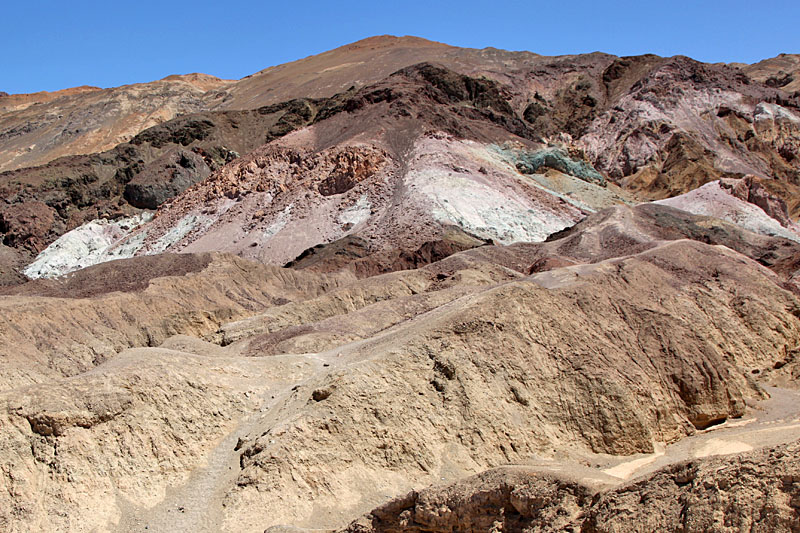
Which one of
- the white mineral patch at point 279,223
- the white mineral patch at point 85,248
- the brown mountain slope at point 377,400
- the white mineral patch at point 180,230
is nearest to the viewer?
the brown mountain slope at point 377,400

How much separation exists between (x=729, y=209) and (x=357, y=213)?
23.7m

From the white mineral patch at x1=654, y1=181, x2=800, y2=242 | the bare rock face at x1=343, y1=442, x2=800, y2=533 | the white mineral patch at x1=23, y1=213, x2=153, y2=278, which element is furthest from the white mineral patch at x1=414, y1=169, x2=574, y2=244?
the bare rock face at x1=343, y1=442, x2=800, y2=533

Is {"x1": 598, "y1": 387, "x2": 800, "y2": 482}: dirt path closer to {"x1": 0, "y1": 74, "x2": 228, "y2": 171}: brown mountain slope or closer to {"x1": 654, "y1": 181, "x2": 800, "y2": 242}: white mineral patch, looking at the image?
{"x1": 654, "y1": 181, "x2": 800, "y2": 242}: white mineral patch

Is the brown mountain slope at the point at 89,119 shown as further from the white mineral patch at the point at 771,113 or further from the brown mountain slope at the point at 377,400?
the brown mountain slope at the point at 377,400

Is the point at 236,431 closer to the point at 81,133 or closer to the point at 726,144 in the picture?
the point at 726,144

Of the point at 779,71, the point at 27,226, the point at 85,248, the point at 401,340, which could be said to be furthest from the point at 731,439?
the point at 779,71

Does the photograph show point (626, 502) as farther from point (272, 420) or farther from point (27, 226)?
point (27, 226)

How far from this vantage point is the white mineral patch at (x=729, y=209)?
48.2m

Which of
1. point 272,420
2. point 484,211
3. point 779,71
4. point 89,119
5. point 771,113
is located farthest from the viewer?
point 779,71

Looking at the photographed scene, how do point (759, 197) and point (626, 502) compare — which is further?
point (759, 197)

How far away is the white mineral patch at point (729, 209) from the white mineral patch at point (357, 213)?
20528mm

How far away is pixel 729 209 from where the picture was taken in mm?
50250

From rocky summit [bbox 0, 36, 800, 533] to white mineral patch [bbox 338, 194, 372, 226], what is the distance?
15 centimetres

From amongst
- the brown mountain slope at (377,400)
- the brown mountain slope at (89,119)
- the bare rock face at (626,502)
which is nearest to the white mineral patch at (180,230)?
the brown mountain slope at (377,400)
